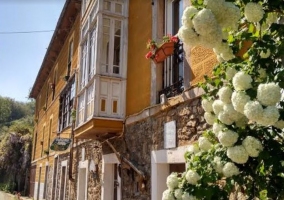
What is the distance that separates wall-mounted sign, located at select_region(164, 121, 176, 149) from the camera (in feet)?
16.0

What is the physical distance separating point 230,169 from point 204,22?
99cm

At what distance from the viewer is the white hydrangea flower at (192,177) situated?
2.28 metres

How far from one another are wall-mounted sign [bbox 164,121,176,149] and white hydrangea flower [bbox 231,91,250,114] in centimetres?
288

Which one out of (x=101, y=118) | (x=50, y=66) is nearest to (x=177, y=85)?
(x=101, y=118)

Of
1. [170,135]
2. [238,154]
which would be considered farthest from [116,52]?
[238,154]

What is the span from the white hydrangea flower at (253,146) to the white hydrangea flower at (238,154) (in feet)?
0.09

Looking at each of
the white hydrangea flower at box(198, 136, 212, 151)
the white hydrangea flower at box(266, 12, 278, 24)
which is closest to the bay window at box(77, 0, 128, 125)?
the white hydrangea flower at box(198, 136, 212, 151)

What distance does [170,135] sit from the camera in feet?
16.3

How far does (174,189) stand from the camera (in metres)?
2.46

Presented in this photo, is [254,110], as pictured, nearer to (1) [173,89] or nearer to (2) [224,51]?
(2) [224,51]

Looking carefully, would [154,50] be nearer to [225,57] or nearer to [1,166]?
[225,57]

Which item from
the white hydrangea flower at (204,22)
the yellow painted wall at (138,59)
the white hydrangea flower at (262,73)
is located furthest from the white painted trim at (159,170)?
the white hydrangea flower at (204,22)

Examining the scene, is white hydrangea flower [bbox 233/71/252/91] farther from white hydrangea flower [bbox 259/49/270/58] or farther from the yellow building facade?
the yellow building facade

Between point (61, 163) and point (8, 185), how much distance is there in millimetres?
16401
